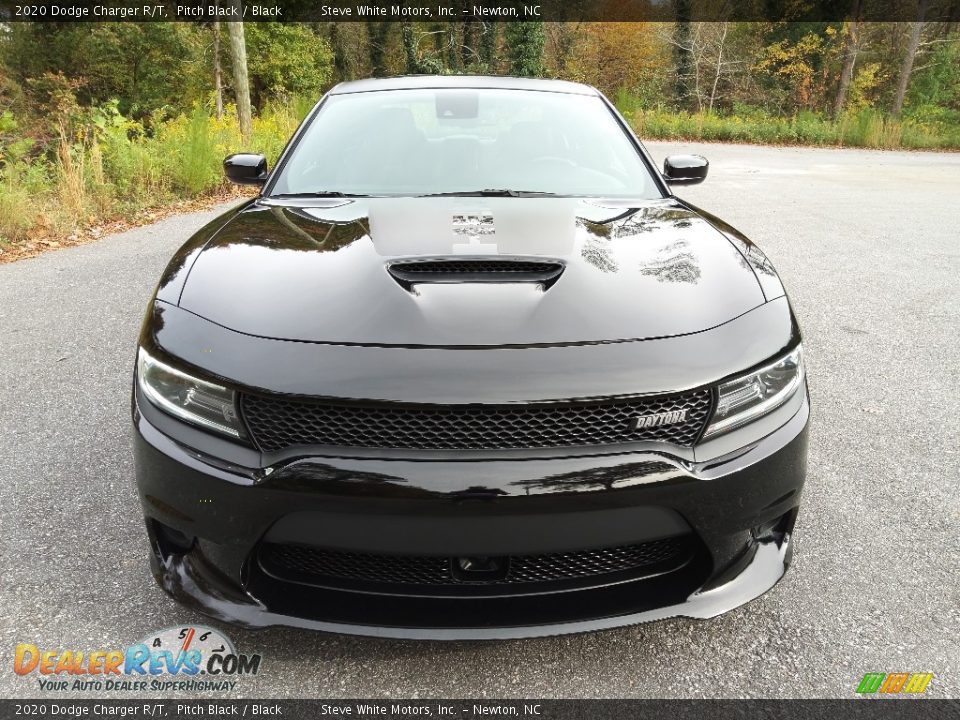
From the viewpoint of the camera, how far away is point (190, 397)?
1.59m

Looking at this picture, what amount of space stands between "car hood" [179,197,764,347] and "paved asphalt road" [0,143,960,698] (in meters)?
0.87

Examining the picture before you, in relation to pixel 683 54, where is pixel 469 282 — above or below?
below

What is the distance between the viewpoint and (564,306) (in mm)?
1647

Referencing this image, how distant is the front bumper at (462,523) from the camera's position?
1.45m

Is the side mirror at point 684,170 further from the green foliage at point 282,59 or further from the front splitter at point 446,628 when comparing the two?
the green foliage at point 282,59

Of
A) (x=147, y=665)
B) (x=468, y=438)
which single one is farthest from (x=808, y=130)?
(x=147, y=665)

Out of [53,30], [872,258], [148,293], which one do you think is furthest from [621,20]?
[148,293]

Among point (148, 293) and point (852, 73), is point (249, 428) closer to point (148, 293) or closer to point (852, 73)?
point (148, 293)

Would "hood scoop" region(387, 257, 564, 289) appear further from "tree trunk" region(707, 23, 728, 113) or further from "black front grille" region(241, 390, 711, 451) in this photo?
"tree trunk" region(707, 23, 728, 113)

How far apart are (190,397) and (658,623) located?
1389mm

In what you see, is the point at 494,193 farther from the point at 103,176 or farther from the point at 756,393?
the point at 103,176

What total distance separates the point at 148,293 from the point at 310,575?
13.7 feet

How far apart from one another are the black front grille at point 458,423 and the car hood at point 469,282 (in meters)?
0.16

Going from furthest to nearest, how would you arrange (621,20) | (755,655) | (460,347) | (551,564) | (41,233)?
(621,20) → (41,233) → (755,655) → (551,564) → (460,347)
